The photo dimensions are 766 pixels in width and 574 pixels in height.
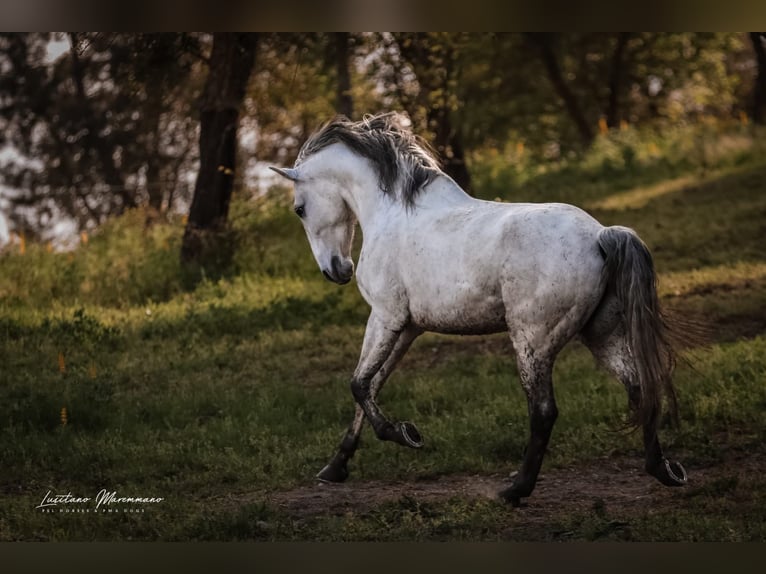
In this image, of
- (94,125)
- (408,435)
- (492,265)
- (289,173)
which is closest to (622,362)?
(492,265)

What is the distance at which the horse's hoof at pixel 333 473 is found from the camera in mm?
6359

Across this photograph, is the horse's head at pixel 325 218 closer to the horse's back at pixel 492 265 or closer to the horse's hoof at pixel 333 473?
the horse's back at pixel 492 265

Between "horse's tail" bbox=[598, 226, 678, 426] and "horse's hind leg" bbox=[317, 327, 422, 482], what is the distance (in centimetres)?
125

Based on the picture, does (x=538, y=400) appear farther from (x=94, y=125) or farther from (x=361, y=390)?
(x=94, y=125)

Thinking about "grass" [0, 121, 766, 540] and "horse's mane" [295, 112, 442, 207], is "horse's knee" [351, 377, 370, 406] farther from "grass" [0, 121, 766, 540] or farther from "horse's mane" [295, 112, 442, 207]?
"horse's mane" [295, 112, 442, 207]

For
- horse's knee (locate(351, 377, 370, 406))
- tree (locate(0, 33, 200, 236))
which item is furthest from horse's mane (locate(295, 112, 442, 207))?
tree (locate(0, 33, 200, 236))

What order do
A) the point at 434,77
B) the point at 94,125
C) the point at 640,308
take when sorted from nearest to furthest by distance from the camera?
the point at 640,308 → the point at 434,77 → the point at 94,125

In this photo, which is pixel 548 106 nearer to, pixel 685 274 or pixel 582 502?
pixel 685 274

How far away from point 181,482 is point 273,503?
694 mm

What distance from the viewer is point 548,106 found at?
19922 mm

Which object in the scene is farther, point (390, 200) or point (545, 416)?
point (390, 200)

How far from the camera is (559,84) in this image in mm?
18172

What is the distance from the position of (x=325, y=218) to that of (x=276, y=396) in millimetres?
1668

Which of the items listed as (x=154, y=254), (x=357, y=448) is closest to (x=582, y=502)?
→ (x=357, y=448)
